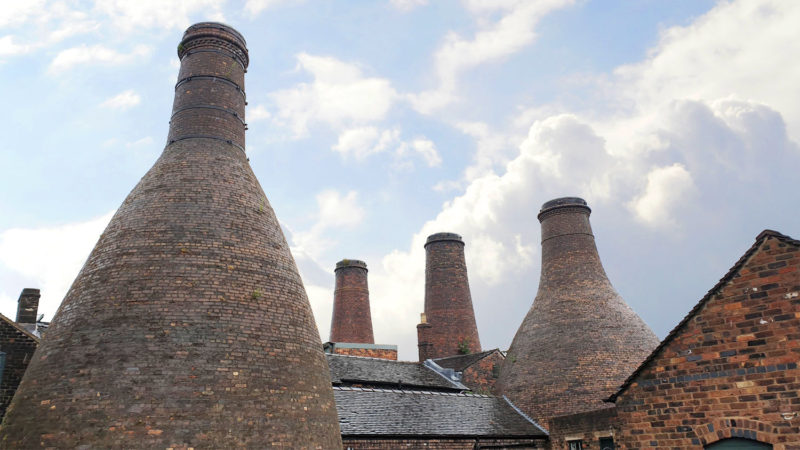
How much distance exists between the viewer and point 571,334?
1953cm

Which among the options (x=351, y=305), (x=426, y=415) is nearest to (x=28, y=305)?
(x=426, y=415)

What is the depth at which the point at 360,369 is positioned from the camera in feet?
60.5

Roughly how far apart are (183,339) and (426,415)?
364 inches

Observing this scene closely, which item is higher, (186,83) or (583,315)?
(186,83)

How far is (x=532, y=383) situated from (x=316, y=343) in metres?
11.5

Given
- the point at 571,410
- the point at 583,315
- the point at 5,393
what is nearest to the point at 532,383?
the point at 571,410

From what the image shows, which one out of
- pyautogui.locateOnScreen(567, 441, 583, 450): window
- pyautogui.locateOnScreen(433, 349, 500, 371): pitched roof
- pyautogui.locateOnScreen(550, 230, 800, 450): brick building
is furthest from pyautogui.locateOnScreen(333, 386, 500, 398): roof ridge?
pyautogui.locateOnScreen(550, 230, 800, 450): brick building

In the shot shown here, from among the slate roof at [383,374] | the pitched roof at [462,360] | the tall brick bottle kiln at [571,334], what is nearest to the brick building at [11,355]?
the slate roof at [383,374]

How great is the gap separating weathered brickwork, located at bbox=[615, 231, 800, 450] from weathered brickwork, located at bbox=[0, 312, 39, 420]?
39.6 ft

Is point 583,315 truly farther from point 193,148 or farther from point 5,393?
point 5,393

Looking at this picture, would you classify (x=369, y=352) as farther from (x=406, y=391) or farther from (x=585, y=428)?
(x=585, y=428)

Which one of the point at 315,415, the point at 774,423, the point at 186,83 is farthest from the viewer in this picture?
the point at 186,83

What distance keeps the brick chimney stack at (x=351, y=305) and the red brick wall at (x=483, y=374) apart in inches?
341

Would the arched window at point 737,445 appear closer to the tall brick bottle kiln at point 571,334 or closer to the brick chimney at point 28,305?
the tall brick bottle kiln at point 571,334
